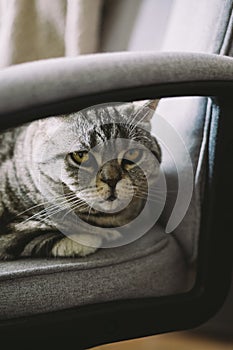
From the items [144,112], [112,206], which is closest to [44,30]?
[144,112]

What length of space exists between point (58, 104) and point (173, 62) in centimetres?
15

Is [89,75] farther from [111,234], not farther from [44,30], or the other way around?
[44,30]

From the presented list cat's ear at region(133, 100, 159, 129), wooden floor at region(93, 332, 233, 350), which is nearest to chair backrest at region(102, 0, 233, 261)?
cat's ear at region(133, 100, 159, 129)

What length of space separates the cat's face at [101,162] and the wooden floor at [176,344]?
0.61 m

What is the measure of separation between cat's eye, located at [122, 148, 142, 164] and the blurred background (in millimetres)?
294

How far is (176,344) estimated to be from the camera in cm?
133

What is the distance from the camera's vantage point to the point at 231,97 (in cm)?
64

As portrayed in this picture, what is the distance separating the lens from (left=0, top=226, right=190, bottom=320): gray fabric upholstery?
0.68 meters

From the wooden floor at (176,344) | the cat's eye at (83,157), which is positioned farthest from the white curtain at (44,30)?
the wooden floor at (176,344)

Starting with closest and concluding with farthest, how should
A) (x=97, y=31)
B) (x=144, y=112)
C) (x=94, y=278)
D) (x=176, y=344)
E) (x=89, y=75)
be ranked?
(x=89, y=75)
(x=94, y=278)
(x=144, y=112)
(x=97, y=31)
(x=176, y=344)

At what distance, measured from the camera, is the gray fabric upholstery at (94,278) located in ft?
2.24

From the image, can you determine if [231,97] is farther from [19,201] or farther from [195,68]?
[19,201]

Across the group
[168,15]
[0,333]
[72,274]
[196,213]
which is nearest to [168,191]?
[196,213]

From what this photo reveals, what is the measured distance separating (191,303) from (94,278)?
15cm
